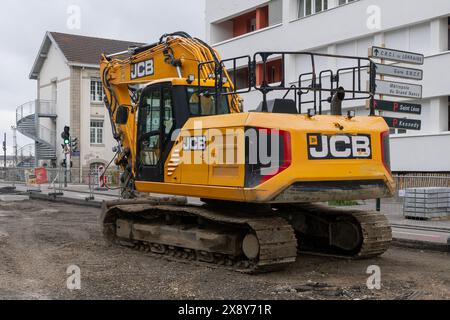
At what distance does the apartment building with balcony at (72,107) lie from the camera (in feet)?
152

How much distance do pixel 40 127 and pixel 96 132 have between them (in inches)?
198

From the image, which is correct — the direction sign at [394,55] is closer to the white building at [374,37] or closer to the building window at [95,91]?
the white building at [374,37]

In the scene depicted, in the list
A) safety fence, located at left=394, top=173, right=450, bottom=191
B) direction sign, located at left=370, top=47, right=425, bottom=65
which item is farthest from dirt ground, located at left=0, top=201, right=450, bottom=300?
safety fence, located at left=394, top=173, right=450, bottom=191

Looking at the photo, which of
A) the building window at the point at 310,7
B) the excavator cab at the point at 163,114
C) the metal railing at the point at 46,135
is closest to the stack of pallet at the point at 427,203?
the excavator cab at the point at 163,114

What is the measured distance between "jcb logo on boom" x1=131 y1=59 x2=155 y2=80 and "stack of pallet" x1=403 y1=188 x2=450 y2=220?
8.43m

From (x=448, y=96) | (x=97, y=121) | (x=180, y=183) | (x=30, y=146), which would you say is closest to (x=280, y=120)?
(x=180, y=183)

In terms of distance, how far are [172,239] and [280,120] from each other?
2.81 m

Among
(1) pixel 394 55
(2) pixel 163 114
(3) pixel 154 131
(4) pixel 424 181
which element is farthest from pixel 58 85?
(2) pixel 163 114

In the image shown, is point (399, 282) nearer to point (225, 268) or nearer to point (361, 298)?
point (361, 298)

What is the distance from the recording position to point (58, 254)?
981 centimetres

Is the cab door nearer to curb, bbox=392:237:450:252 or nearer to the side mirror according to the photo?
the side mirror

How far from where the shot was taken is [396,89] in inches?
495

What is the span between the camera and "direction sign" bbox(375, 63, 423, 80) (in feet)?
40.1
